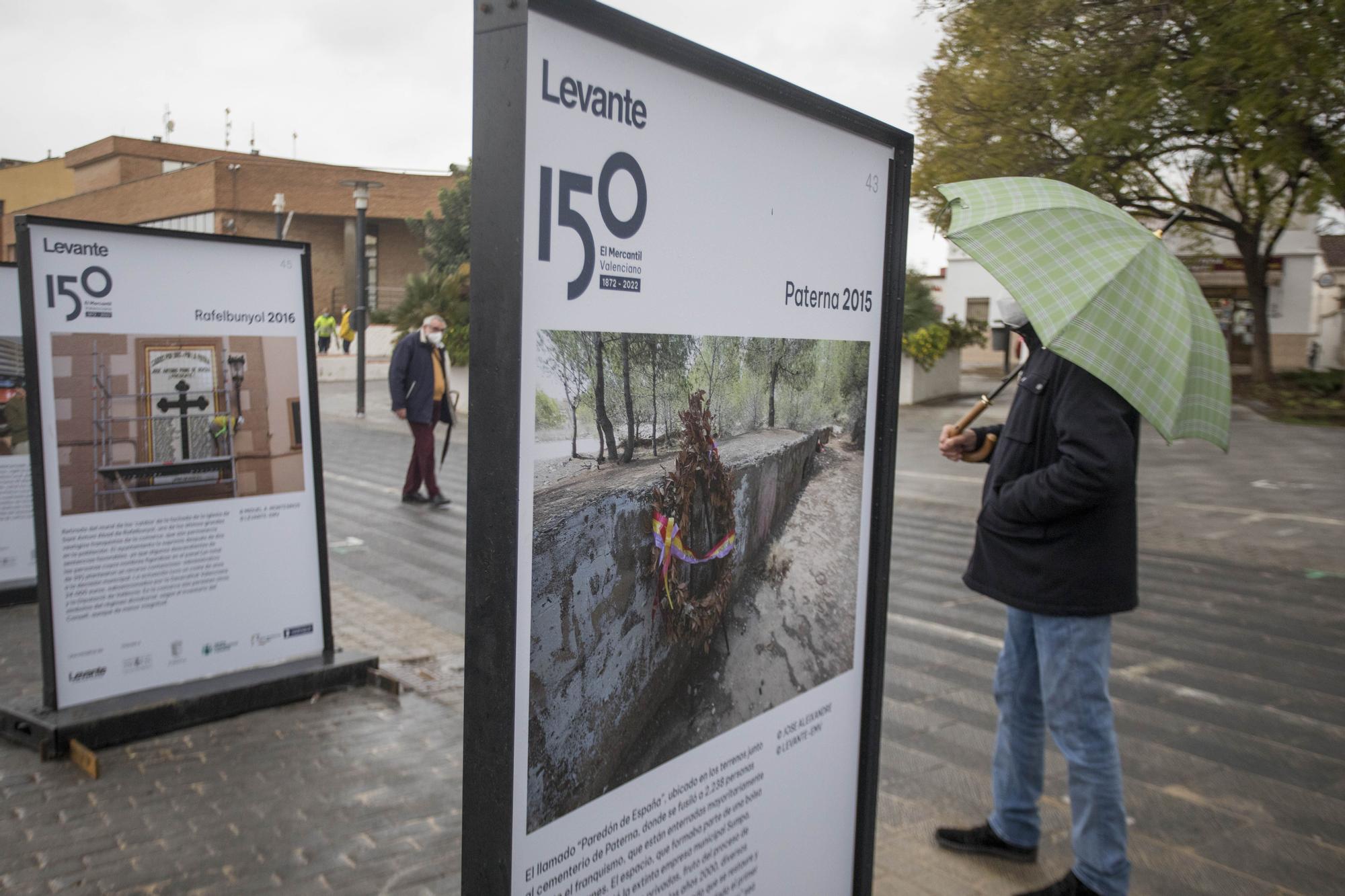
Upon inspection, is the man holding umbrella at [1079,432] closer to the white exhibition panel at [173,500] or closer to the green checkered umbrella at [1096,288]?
the green checkered umbrella at [1096,288]

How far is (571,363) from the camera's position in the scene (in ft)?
5.32

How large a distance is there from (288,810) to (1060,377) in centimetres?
306

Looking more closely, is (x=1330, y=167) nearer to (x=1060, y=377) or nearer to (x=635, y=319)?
(x=1060, y=377)

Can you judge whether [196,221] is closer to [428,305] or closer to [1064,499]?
[428,305]

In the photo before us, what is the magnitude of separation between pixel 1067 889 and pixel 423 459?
8709 mm

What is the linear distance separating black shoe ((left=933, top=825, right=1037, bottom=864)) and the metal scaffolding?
3.33 metres

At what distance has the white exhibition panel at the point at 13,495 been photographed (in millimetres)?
6801

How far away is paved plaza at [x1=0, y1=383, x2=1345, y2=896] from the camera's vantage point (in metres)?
3.62

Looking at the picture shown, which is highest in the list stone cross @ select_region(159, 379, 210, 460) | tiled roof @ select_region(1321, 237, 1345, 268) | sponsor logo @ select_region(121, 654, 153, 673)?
tiled roof @ select_region(1321, 237, 1345, 268)

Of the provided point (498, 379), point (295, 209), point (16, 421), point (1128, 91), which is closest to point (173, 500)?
point (16, 421)

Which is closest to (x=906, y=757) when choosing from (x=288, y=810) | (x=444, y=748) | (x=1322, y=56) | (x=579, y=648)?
(x=444, y=748)

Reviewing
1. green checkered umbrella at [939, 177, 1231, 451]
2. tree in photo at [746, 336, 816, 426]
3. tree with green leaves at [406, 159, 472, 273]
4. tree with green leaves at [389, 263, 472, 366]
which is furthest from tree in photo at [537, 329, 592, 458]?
tree with green leaves at [389, 263, 472, 366]

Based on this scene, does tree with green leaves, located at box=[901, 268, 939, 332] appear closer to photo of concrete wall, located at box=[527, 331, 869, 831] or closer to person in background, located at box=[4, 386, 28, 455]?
person in background, located at box=[4, 386, 28, 455]

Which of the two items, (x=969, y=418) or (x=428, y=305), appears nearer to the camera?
(x=969, y=418)
